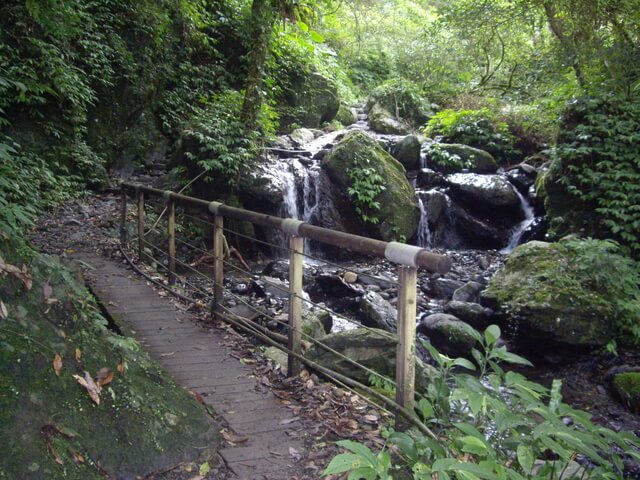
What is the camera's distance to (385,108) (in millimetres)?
18766

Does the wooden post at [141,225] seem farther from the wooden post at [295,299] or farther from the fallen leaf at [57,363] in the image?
the fallen leaf at [57,363]

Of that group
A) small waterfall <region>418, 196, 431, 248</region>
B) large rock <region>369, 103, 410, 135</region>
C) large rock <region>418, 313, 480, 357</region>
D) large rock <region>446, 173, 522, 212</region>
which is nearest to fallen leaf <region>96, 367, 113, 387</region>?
large rock <region>418, 313, 480, 357</region>

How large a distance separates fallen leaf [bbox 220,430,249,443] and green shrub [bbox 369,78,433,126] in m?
16.7

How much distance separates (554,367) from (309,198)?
659cm

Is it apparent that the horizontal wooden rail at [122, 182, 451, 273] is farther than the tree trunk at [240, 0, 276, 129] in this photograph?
No

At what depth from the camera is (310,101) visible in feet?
53.7

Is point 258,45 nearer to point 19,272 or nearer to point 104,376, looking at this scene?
point 19,272

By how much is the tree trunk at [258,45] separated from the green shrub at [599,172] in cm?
617

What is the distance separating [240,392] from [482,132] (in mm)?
13250

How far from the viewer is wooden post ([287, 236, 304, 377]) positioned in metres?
3.73

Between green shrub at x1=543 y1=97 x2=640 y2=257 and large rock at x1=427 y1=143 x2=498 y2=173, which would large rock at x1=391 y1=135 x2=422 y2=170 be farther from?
green shrub at x1=543 y1=97 x2=640 y2=257

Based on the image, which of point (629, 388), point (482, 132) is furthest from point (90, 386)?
point (482, 132)

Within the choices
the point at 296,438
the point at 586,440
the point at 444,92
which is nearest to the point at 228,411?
the point at 296,438

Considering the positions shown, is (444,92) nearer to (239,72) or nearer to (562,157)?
(239,72)
